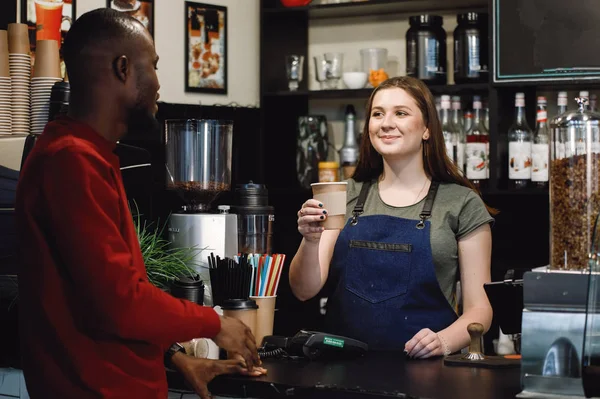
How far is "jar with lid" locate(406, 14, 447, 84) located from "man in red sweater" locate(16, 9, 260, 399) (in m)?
2.54

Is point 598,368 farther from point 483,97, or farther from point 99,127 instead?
point 483,97

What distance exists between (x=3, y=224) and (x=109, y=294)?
3.76ft

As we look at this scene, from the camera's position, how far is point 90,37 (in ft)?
5.10

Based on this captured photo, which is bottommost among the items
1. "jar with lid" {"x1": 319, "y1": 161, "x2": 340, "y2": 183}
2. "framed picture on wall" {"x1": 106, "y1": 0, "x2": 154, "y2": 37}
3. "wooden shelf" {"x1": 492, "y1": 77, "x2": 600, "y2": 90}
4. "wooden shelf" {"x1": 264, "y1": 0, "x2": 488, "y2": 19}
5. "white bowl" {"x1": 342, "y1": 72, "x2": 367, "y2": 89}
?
"jar with lid" {"x1": 319, "y1": 161, "x2": 340, "y2": 183}

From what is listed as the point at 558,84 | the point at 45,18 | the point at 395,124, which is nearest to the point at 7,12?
the point at 45,18

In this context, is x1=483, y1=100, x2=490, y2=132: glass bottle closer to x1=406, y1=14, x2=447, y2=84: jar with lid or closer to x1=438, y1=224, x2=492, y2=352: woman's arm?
x1=406, y1=14, x2=447, y2=84: jar with lid

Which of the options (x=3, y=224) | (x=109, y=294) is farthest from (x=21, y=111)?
(x=109, y=294)

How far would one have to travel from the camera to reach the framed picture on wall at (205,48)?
4164 mm

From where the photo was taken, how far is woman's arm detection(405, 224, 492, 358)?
8.01 ft

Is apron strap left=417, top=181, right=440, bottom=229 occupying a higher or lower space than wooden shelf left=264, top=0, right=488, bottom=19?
lower

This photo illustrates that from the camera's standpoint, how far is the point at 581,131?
66.8 inches

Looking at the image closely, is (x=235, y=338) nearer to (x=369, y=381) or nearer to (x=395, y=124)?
(x=369, y=381)

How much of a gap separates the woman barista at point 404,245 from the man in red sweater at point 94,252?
105cm

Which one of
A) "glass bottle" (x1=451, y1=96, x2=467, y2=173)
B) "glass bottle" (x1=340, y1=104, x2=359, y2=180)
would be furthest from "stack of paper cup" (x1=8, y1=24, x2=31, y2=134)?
"glass bottle" (x1=451, y1=96, x2=467, y2=173)
